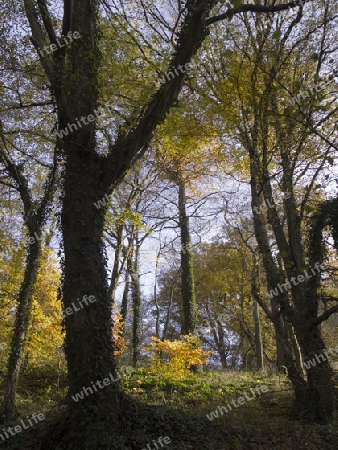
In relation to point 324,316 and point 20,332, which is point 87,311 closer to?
point 324,316

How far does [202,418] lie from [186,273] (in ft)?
35.3

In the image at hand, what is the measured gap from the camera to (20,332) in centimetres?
888

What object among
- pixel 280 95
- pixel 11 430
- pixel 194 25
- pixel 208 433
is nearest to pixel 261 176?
Answer: pixel 280 95

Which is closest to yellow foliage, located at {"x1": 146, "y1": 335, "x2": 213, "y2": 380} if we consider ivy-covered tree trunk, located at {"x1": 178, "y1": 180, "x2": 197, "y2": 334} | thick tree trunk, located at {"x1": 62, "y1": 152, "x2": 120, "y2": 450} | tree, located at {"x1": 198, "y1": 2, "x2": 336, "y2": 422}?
tree, located at {"x1": 198, "y1": 2, "x2": 336, "y2": 422}

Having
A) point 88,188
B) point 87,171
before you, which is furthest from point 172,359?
point 87,171

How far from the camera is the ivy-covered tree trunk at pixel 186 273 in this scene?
50.4ft

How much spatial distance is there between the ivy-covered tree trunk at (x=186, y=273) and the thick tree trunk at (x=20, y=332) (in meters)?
7.82

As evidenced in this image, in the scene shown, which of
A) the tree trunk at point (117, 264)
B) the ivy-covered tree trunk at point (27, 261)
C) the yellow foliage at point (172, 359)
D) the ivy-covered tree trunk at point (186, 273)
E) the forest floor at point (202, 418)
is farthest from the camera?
the ivy-covered tree trunk at point (186, 273)

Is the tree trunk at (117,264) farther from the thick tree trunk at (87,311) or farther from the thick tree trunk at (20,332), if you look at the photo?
the thick tree trunk at (87,311)

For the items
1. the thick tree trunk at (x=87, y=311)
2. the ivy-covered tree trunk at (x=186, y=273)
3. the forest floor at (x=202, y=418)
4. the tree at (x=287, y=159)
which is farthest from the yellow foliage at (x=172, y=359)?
the thick tree trunk at (x=87, y=311)

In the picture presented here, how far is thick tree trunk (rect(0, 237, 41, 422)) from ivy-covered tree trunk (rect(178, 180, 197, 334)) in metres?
7.82

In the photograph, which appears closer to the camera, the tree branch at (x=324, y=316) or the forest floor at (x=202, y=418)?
the forest floor at (x=202, y=418)

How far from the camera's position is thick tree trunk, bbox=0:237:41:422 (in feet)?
26.8

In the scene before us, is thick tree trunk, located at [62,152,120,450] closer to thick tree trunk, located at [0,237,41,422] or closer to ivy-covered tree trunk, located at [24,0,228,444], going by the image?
ivy-covered tree trunk, located at [24,0,228,444]
